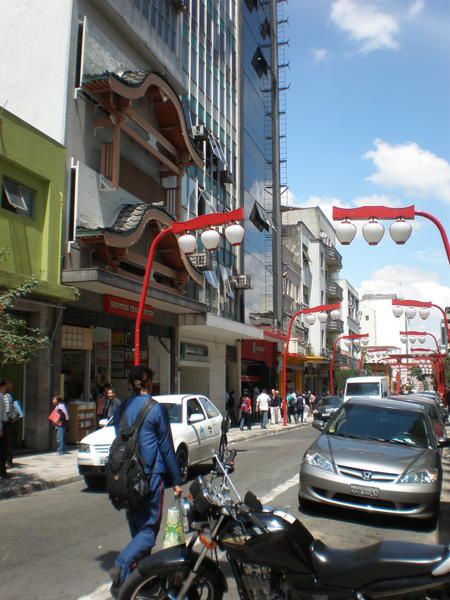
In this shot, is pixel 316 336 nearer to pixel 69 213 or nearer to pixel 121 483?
pixel 69 213

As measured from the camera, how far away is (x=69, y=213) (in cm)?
1814

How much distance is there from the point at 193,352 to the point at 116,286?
11930mm

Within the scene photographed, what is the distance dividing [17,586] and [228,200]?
97.7 feet

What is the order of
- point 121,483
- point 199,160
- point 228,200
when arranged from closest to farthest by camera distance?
point 121,483 < point 199,160 < point 228,200

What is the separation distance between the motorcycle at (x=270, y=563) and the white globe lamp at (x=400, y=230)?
352 inches

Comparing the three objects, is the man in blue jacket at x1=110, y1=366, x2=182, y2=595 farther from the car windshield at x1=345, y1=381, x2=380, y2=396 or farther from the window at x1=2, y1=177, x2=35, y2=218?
the car windshield at x1=345, y1=381, x2=380, y2=396

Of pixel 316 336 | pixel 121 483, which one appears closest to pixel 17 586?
pixel 121 483

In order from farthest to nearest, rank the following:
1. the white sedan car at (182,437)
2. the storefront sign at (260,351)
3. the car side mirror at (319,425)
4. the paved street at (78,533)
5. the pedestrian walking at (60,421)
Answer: the storefront sign at (260,351) → the pedestrian walking at (60,421) → the white sedan car at (182,437) → the car side mirror at (319,425) → the paved street at (78,533)

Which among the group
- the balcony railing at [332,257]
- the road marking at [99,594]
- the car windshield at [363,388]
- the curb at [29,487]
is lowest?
the curb at [29,487]

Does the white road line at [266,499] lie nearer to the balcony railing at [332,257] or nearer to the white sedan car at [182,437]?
the white sedan car at [182,437]

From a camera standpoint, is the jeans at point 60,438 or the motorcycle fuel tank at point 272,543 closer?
the motorcycle fuel tank at point 272,543

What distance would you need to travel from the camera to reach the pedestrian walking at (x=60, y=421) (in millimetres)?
15594

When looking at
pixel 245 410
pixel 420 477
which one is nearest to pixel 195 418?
pixel 420 477

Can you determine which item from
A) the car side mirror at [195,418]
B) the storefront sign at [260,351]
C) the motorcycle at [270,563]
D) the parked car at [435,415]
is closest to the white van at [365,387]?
the storefront sign at [260,351]
